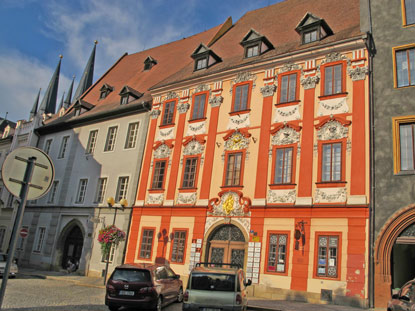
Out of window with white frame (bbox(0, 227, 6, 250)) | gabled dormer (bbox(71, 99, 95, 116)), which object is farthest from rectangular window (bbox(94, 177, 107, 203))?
window with white frame (bbox(0, 227, 6, 250))

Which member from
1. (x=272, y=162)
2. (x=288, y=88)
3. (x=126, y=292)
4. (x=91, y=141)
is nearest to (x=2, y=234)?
(x=91, y=141)

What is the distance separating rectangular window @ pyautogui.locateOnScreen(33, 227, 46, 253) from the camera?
27.0m

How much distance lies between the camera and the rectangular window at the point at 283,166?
57.5 ft

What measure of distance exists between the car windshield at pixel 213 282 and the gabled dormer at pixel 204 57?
15.1 metres

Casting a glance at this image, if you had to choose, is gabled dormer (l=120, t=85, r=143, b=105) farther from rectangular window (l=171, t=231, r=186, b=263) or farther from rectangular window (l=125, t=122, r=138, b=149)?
rectangular window (l=171, t=231, r=186, b=263)

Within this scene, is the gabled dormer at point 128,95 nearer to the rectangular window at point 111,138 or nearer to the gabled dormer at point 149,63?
the rectangular window at point 111,138

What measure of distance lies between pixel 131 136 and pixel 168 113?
3.34 metres

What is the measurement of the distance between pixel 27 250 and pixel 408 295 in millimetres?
25677

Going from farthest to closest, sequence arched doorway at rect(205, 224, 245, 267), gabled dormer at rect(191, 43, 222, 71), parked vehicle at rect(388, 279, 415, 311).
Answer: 1. gabled dormer at rect(191, 43, 222, 71)
2. arched doorway at rect(205, 224, 245, 267)
3. parked vehicle at rect(388, 279, 415, 311)

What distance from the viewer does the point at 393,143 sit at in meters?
15.6

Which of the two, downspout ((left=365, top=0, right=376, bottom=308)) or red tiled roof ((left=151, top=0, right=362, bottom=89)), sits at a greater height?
red tiled roof ((left=151, top=0, right=362, bottom=89))

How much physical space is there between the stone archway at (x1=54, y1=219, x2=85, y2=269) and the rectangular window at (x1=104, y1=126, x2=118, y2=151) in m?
5.27

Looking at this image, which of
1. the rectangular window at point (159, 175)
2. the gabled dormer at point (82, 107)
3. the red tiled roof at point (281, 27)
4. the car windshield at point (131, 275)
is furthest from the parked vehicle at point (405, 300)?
the gabled dormer at point (82, 107)

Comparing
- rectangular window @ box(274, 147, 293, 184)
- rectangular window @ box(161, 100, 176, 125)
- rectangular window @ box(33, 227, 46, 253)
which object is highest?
rectangular window @ box(161, 100, 176, 125)
